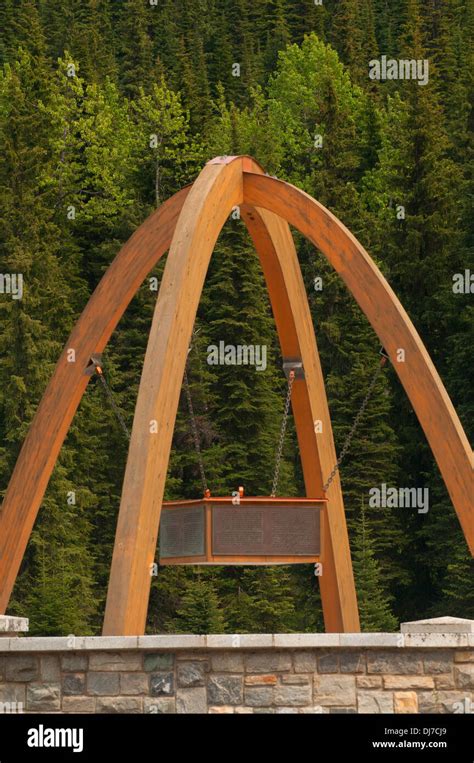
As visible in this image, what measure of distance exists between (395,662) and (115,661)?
2299 millimetres

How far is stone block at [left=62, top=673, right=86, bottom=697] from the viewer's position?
1457 cm

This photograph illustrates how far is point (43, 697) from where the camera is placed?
48.1ft

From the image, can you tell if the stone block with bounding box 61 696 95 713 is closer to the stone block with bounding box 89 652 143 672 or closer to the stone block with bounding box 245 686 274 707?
the stone block with bounding box 89 652 143 672

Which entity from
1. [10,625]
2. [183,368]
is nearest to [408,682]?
[10,625]

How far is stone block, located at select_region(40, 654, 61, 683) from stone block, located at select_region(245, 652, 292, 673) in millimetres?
1597

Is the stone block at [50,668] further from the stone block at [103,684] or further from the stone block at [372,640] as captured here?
the stone block at [372,640]

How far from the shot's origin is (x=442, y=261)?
150 ft

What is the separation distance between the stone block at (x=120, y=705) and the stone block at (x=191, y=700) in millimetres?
321

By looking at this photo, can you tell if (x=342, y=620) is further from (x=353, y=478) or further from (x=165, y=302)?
(x=353, y=478)

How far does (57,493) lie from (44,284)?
740cm

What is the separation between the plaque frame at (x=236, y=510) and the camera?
18.4m

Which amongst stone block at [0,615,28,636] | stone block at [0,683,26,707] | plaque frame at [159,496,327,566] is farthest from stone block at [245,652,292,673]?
plaque frame at [159,496,327,566]
